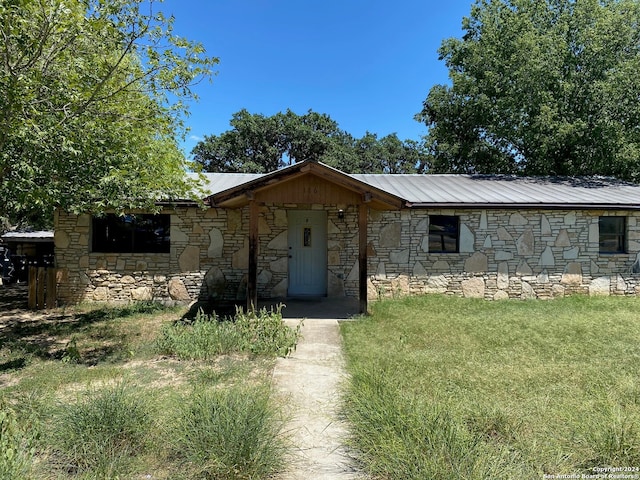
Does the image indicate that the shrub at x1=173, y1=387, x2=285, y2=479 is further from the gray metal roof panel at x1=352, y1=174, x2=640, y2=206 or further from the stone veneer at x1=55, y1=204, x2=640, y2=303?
the gray metal roof panel at x1=352, y1=174, x2=640, y2=206

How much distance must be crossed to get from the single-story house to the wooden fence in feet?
1.11

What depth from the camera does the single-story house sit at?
909 cm

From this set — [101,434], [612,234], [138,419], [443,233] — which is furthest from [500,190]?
[101,434]

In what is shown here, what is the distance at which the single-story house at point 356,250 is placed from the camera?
9094mm

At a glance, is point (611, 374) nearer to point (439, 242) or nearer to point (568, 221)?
point (439, 242)

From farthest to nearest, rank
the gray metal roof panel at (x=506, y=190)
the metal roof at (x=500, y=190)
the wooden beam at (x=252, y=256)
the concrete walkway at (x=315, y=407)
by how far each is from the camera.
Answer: the gray metal roof panel at (x=506, y=190)
the metal roof at (x=500, y=190)
the wooden beam at (x=252, y=256)
the concrete walkway at (x=315, y=407)

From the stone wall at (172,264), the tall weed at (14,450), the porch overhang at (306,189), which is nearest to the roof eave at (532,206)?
the porch overhang at (306,189)

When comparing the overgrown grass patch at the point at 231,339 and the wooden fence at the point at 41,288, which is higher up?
the wooden fence at the point at 41,288

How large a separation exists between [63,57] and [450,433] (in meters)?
4.92

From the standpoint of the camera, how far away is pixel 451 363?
15.7ft

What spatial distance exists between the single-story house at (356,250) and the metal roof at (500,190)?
7cm

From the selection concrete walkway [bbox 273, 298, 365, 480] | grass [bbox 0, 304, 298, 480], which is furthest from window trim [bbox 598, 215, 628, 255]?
grass [bbox 0, 304, 298, 480]

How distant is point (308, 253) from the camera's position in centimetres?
952

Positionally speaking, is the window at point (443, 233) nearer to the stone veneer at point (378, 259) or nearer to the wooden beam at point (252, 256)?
the stone veneer at point (378, 259)
